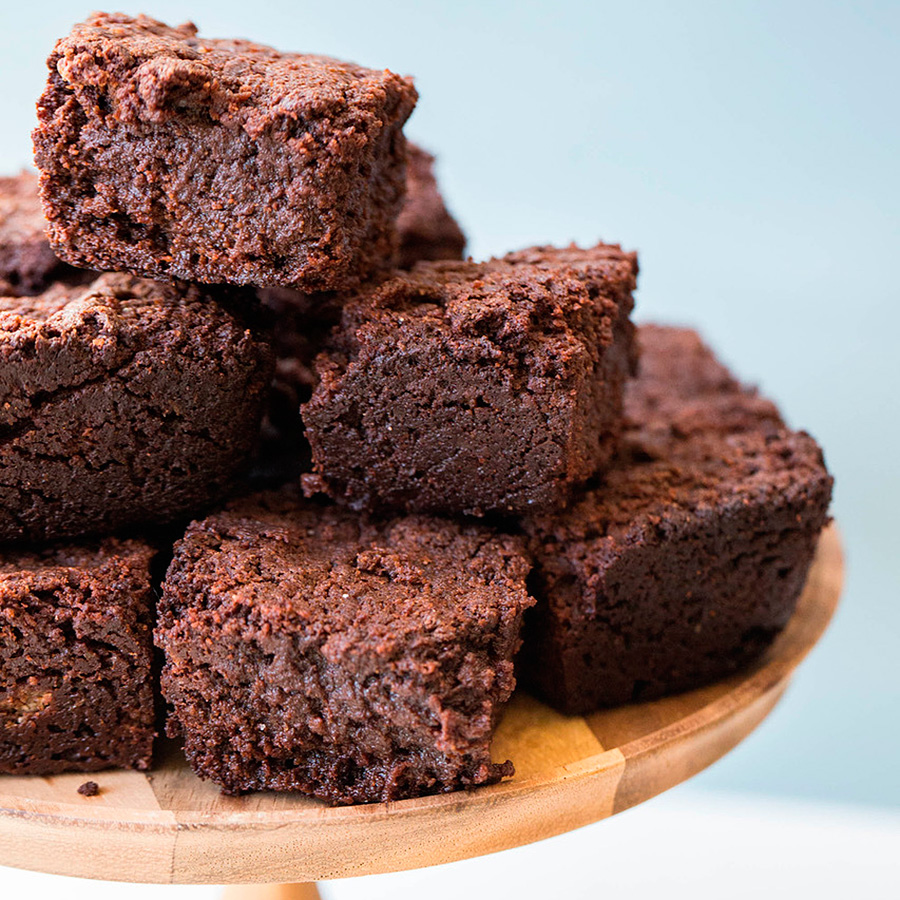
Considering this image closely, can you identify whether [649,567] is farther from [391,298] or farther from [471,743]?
[391,298]

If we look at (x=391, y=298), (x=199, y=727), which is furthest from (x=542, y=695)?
(x=391, y=298)

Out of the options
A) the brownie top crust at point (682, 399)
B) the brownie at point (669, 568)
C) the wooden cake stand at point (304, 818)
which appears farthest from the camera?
the brownie top crust at point (682, 399)

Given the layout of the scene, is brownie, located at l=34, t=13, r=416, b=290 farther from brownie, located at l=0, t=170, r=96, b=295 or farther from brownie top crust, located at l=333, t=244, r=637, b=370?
brownie, located at l=0, t=170, r=96, b=295

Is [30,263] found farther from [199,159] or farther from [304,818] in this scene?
[304,818]

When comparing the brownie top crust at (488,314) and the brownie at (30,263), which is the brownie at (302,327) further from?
the brownie at (30,263)

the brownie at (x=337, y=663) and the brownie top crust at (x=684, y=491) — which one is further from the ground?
the brownie top crust at (x=684, y=491)

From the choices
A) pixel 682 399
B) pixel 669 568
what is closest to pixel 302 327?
pixel 669 568

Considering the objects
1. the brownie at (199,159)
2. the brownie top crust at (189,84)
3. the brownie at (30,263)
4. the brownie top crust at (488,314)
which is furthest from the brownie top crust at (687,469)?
the brownie at (30,263)
